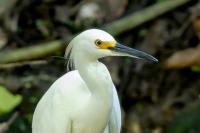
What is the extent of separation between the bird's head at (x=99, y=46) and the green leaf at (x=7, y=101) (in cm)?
214

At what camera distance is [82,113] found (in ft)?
15.3

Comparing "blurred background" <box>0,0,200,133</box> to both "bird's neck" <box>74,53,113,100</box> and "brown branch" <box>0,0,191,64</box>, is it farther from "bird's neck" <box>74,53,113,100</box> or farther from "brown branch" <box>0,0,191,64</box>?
"bird's neck" <box>74,53,113,100</box>

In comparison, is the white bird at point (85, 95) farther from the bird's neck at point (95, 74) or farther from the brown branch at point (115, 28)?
the brown branch at point (115, 28)

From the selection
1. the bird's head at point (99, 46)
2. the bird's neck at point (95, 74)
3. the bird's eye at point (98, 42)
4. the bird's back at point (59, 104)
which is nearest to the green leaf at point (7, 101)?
the bird's back at point (59, 104)

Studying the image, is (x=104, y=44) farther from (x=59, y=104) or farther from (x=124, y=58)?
(x=124, y=58)

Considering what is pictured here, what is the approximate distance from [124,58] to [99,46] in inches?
113

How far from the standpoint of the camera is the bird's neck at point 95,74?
4383mm

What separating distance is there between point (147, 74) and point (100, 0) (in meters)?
0.88

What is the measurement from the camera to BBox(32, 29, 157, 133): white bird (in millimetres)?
4262

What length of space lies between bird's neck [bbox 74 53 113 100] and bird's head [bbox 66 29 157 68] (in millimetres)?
60

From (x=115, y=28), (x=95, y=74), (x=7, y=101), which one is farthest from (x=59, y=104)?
(x=115, y=28)

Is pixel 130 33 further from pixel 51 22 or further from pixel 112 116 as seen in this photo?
pixel 112 116

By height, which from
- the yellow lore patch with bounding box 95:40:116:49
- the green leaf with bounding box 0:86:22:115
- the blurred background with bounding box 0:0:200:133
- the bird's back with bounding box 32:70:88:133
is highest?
the blurred background with bounding box 0:0:200:133

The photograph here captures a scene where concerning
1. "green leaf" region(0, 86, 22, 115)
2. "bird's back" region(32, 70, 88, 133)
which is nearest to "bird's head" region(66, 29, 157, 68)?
"bird's back" region(32, 70, 88, 133)
